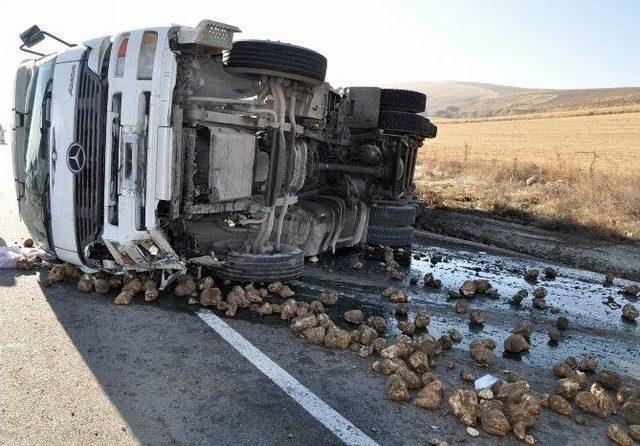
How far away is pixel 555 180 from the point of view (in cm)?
1474

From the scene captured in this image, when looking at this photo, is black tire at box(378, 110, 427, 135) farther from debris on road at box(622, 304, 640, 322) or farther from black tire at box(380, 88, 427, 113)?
debris on road at box(622, 304, 640, 322)

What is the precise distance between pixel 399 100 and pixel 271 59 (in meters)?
2.99

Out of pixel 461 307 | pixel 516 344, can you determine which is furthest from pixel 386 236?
pixel 516 344

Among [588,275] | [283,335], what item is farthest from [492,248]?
[283,335]

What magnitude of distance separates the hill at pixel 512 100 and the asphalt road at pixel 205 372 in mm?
45060

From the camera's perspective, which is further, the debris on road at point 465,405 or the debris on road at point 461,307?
the debris on road at point 461,307

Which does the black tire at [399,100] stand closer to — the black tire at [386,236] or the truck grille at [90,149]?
the black tire at [386,236]

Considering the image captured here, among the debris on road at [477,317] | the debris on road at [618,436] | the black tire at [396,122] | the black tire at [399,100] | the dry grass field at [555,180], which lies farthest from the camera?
the dry grass field at [555,180]

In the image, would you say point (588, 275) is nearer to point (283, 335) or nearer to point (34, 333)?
point (283, 335)

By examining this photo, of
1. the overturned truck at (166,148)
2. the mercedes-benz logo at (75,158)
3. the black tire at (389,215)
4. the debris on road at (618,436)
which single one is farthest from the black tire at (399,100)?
the debris on road at (618,436)

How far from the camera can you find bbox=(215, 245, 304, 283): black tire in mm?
4160

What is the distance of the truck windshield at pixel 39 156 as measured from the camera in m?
3.83

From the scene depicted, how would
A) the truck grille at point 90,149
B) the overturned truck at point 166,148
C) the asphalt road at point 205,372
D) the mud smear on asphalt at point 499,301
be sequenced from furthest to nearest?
1. the mud smear on asphalt at point 499,301
2. the truck grille at point 90,149
3. the overturned truck at point 166,148
4. the asphalt road at point 205,372

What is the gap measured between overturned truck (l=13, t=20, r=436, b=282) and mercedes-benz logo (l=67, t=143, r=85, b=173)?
0.01 metres
